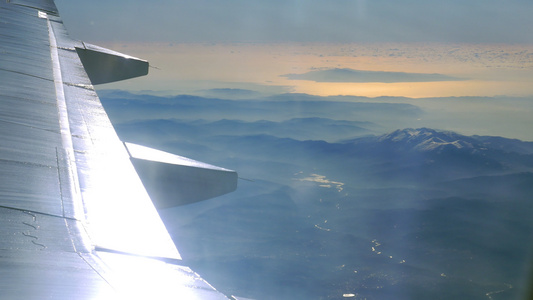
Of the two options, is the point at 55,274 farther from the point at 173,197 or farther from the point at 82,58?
the point at 82,58

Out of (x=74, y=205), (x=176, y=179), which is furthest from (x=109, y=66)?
(x=74, y=205)

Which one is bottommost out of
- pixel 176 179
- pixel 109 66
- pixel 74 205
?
pixel 176 179

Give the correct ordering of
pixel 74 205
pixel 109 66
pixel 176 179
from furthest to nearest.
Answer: pixel 109 66, pixel 176 179, pixel 74 205

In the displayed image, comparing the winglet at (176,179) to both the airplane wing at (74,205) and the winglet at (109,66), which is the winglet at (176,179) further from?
the winglet at (109,66)

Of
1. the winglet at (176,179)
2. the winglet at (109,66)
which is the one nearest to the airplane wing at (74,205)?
the winglet at (176,179)

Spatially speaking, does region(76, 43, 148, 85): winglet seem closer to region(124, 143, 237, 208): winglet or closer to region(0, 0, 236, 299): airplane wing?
region(0, 0, 236, 299): airplane wing

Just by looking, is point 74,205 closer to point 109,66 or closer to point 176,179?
point 176,179

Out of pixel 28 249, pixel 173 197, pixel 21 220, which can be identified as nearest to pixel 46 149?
pixel 173 197
